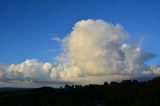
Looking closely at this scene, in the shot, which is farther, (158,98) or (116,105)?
(116,105)

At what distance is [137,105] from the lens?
140 metres

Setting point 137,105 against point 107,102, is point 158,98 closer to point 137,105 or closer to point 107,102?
point 137,105

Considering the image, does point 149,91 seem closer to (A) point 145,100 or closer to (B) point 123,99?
(A) point 145,100

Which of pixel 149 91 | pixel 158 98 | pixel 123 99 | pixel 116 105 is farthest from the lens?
pixel 123 99

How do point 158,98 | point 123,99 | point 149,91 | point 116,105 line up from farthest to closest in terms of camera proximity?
point 123,99 → point 116,105 → point 149,91 → point 158,98

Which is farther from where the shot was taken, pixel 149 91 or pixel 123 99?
pixel 123 99

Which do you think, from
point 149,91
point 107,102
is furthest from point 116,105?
point 149,91

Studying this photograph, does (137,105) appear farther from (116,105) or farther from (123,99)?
(123,99)

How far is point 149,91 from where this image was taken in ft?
480

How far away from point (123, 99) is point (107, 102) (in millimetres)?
12033

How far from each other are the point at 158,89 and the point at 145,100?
500 inches

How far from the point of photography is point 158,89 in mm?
147500

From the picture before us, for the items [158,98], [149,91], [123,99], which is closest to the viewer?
[158,98]

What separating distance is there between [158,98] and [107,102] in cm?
5124
